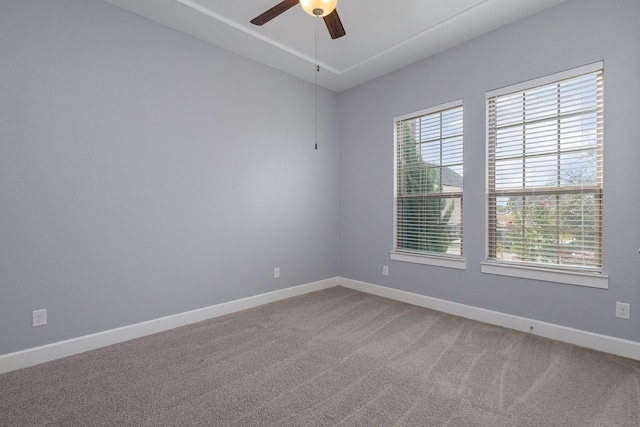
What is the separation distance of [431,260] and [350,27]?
2742mm

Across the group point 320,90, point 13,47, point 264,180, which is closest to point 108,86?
point 13,47

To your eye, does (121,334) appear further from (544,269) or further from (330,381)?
(544,269)

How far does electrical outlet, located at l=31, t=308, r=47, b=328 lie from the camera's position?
232 centimetres

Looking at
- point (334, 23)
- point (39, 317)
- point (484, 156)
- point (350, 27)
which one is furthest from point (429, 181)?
point (39, 317)

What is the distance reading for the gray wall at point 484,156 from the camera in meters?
2.38

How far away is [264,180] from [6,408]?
282cm

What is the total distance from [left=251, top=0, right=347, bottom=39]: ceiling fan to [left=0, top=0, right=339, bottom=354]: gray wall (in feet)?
4.17

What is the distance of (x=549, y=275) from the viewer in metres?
2.73

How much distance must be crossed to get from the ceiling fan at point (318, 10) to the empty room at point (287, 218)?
0.03 meters

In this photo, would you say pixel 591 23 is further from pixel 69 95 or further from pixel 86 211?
pixel 86 211

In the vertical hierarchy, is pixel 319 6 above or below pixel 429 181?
above

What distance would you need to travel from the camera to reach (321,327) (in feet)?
10.0

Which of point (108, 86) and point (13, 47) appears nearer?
point (13, 47)

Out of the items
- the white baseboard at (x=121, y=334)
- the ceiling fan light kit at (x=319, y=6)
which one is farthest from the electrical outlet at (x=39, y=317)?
the ceiling fan light kit at (x=319, y=6)
